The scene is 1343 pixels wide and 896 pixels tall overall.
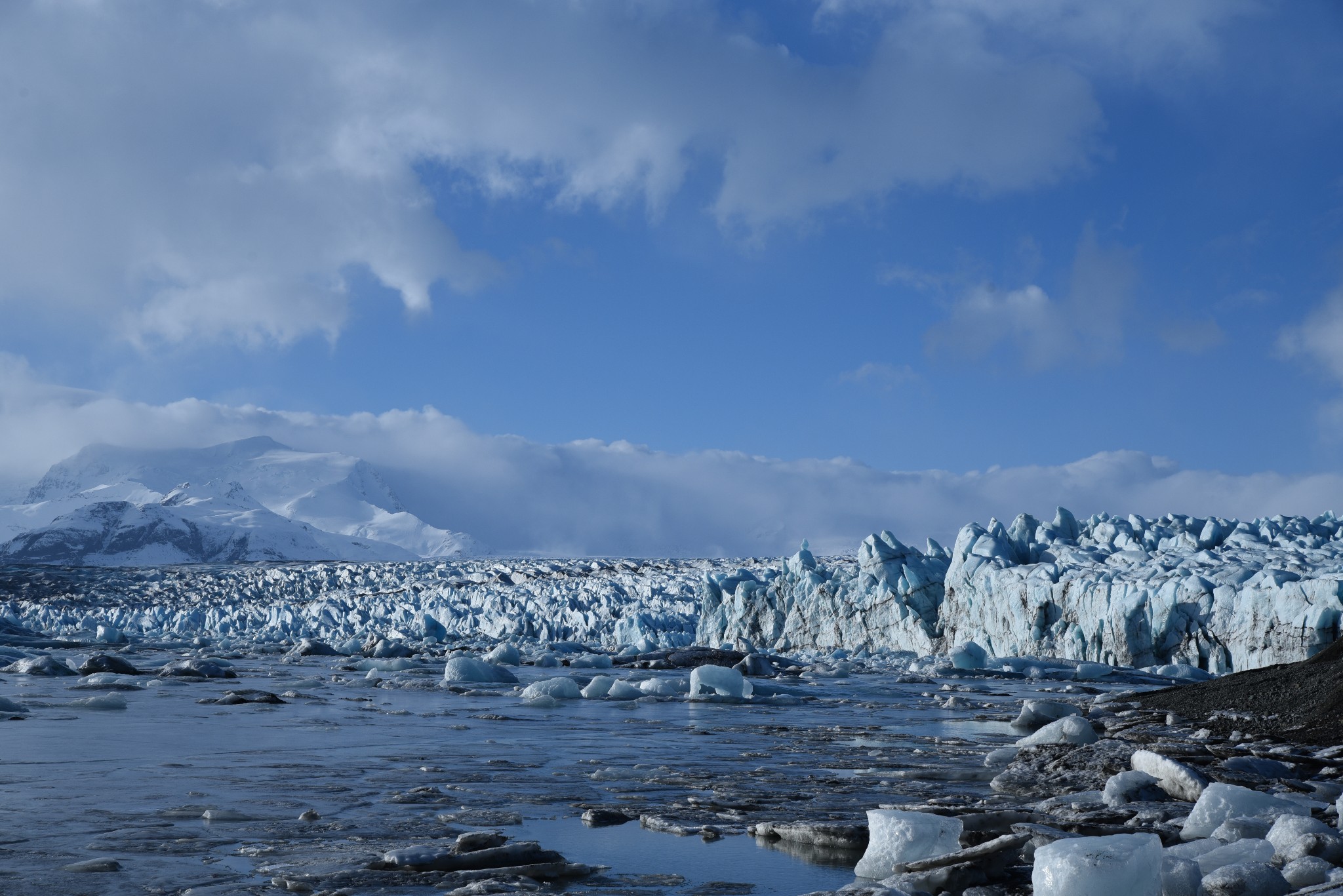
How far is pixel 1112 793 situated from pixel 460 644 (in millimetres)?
23866

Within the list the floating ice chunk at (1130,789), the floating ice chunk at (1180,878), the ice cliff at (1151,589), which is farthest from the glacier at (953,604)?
the floating ice chunk at (1180,878)

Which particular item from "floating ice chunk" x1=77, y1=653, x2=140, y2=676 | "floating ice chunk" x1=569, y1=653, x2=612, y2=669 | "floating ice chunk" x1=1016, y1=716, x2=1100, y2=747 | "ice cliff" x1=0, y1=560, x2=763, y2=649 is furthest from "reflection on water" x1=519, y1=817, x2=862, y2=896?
"ice cliff" x1=0, y1=560, x2=763, y2=649

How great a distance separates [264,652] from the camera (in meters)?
22.5

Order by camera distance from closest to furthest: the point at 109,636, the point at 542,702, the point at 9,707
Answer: the point at 9,707
the point at 542,702
the point at 109,636

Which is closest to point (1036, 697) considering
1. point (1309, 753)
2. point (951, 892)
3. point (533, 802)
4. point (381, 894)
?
point (1309, 753)

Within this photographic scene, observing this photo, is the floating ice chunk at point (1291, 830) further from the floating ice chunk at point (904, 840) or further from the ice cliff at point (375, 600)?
Result: the ice cliff at point (375, 600)

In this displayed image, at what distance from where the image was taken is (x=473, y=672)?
1235 centimetres

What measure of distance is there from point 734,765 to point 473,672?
7827 millimetres

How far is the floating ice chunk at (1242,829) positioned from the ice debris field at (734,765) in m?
0.02

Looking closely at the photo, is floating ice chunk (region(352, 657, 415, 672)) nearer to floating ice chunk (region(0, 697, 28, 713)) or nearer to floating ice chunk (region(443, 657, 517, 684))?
floating ice chunk (region(443, 657, 517, 684))

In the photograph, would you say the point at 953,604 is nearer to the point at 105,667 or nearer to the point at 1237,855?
the point at 105,667

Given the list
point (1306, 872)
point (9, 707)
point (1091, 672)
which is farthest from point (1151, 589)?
point (9, 707)

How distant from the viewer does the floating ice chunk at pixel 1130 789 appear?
376 cm

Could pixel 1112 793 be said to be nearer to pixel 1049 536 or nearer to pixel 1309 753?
pixel 1309 753
